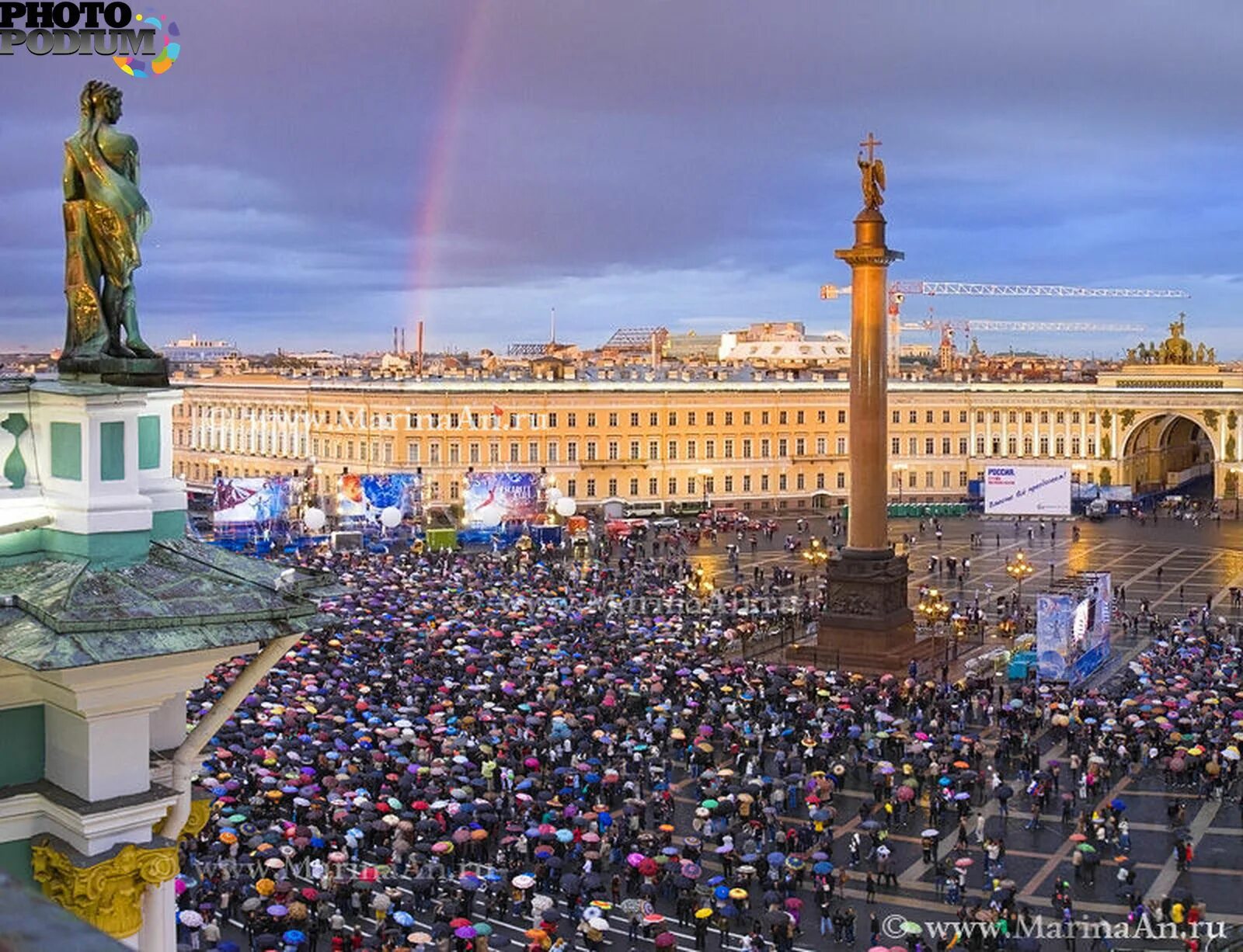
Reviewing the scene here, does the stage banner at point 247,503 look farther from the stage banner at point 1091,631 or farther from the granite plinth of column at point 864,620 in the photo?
the stage banner at point 1091,631

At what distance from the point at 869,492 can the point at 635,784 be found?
18387 mm

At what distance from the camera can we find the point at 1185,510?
9581 centimetres

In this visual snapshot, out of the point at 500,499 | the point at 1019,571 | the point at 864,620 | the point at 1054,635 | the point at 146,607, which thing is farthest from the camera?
the point at 500,499

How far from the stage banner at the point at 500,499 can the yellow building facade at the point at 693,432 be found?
19.5 m

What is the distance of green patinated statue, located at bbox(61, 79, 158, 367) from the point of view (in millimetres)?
7531

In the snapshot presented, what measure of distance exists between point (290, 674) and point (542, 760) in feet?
31.0

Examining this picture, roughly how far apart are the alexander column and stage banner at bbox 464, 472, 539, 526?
30.8 meters

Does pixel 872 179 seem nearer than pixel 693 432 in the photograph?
Yes

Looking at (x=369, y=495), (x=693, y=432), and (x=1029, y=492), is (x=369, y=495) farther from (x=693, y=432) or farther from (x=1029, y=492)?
(x=1029, y=492)

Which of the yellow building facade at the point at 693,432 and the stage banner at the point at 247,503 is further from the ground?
the yellow building facade at the point at 693,432

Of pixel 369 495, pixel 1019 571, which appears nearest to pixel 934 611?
pixel 1019 571

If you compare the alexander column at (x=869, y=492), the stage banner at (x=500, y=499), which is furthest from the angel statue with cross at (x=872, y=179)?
the stage banner at (x=500, y=499)

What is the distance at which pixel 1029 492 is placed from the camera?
8131 centimetres

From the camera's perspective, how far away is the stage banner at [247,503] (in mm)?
72125
